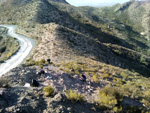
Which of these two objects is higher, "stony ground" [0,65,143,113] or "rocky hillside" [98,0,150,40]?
"rocky hillside" [98,0,150,40]

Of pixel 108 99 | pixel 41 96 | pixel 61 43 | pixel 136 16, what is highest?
pixel 136 16

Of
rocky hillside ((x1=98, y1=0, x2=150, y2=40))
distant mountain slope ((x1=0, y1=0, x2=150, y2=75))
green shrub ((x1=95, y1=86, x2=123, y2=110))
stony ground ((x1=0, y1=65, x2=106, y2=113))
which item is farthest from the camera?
rocky hillside ((x1=98, y1=0, x2=150, y2=40))

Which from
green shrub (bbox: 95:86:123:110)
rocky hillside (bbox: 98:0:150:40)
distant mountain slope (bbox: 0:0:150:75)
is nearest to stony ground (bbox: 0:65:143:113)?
green shrub (bbox: 95:86:123:110)

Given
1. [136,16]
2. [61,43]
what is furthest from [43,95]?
[136,16]

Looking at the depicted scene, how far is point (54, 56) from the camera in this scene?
22.0 metres

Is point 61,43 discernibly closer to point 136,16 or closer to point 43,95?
Result: point 43,95

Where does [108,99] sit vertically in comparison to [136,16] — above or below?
below

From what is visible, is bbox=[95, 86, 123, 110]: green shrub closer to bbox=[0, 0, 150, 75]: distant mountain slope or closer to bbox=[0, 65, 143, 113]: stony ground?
bbox=[0, 65, 143, 113]: stony ground

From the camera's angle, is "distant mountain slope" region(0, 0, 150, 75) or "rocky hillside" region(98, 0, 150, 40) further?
"rocky hillside" region(98, 0, 150, 40)

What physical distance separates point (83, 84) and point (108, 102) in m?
3.75

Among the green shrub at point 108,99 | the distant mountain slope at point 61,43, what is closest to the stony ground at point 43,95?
the green shrub at point 108,99

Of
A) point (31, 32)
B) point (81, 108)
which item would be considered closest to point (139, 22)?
point (31, 32)

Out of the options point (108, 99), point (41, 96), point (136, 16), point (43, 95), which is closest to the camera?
point (41, 96)

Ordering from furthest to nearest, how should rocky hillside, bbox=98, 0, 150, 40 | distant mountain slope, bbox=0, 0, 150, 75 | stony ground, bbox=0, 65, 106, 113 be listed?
1. rocky hillside, bbox=98, 0, 150, 40
2. distant mountain slope, bbox=0, 0, 150, 75
3. stony ground, bbox=0, 65, 106, 113
